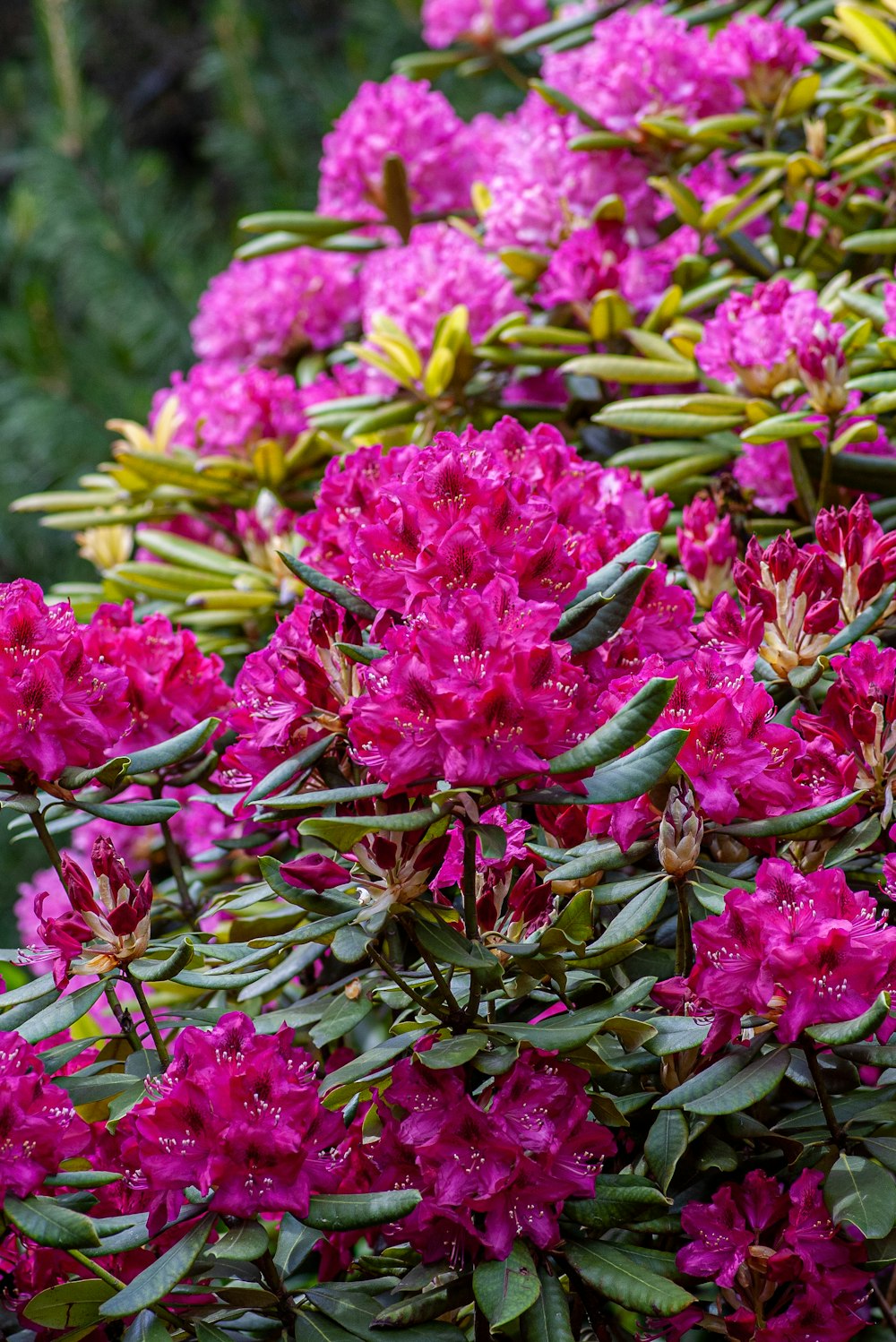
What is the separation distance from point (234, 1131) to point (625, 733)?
0.99 feet

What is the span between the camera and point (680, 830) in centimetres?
81

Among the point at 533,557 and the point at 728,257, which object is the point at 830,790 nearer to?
the point at 533,557

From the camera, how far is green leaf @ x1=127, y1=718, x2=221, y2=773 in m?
0.91

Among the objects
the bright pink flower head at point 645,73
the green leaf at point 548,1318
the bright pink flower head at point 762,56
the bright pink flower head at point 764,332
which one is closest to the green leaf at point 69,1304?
the green leaf at point 548,1318

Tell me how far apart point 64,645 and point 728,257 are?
102 centimetres

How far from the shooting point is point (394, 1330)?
800 mm

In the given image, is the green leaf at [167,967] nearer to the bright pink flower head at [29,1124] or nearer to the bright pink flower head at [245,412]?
the bright pink flower head at [29,1124]

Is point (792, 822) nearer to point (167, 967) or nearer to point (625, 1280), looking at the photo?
point (625, 1280)

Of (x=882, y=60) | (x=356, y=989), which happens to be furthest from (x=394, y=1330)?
(x=882, y=60)

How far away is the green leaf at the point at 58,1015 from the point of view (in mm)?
844

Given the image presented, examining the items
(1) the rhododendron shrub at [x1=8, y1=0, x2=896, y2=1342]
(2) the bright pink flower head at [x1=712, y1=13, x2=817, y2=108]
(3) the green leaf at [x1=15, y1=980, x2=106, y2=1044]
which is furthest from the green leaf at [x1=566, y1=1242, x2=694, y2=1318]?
(2) the bright pink flower head at [x1=712, y1=13, x2=817, y2=108]

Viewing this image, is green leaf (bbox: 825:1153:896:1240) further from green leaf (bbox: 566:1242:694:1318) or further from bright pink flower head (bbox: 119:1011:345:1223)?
bright pink flower head (bbox: 119:1011:345:1223)

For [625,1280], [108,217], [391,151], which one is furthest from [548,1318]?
[108,217]

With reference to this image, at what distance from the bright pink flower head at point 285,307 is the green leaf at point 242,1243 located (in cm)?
137
